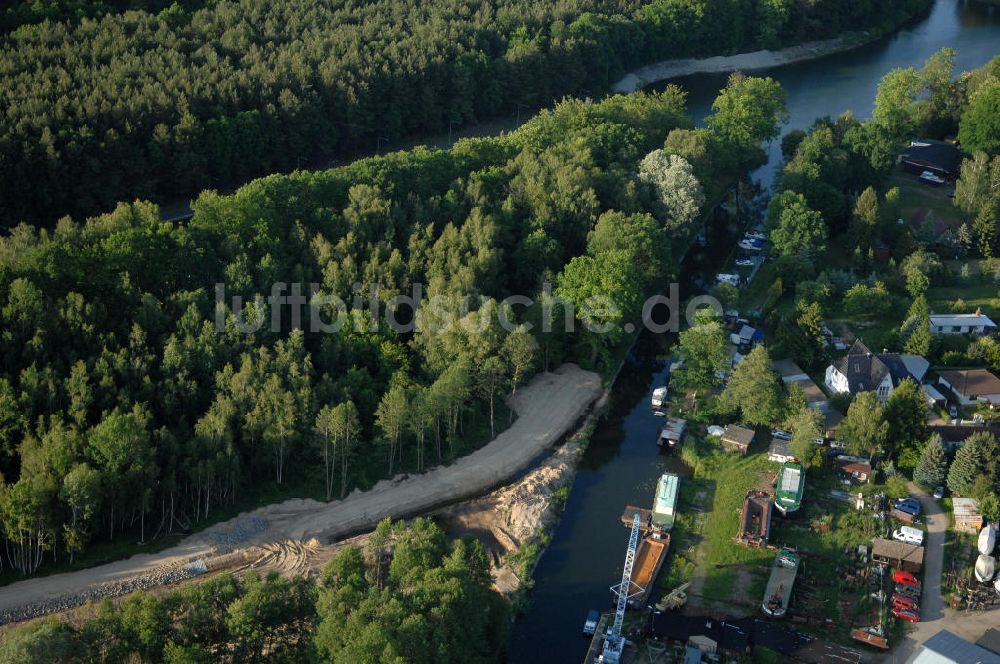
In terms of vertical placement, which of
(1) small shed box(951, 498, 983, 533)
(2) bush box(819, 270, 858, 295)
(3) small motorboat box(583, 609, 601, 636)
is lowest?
(3) small motorboat box(583, 609, 601, 636)

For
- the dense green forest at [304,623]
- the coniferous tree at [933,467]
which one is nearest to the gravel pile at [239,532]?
the dense green forest at [304,623]

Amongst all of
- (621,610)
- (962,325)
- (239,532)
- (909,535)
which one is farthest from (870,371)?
(239,532)

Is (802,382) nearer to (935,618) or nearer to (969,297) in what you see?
(969,297)

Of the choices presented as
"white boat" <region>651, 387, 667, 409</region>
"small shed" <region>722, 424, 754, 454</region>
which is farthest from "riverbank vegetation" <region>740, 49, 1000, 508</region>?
"white boat" <region>651, 387, 667, 409</region>

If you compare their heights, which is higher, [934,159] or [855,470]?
[934,159]

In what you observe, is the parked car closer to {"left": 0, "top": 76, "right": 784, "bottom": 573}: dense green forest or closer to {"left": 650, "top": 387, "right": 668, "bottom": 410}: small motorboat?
{"left": 0, "top": 76, "right": 784, "bottom": 573}: dense green forest

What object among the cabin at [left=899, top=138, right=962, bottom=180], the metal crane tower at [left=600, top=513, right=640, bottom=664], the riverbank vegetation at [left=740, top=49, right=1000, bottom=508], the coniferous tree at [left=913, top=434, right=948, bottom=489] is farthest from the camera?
the cabin at [left=899, top=138, right=962, bottom=180]

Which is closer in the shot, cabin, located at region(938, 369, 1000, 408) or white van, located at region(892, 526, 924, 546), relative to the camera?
white van, located at region(892, 526, 924, 546)
